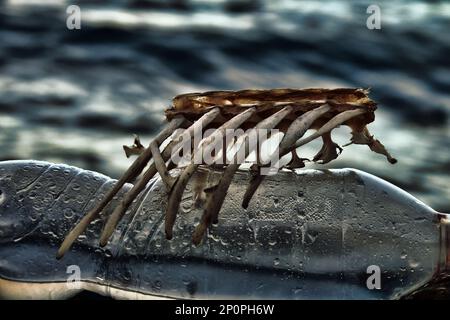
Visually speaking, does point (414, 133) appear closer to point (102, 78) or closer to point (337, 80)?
point (337, 80)

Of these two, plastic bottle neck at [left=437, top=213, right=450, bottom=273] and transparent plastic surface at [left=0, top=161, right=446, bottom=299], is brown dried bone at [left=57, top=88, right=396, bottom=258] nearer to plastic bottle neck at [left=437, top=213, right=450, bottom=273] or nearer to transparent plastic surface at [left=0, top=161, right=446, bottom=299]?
transparent plastic surface at [left=0, top=161, right=446, bottom=299]

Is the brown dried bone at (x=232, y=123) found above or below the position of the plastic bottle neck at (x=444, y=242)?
above

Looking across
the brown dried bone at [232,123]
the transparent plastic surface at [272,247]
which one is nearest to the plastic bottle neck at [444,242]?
the transparent plastic surface at [272,247]

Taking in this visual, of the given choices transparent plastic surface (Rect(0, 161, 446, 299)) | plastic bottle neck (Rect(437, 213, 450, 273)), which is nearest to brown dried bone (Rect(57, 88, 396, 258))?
transparent plastic surface (Rect(0, 161, 446, 299))

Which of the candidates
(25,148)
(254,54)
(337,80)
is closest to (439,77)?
(337,80)

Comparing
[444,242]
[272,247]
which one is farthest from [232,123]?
[444,242]

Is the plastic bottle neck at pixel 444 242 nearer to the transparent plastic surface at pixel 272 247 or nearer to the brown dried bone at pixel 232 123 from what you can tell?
the transparent plastic surface at pixel 272 247
